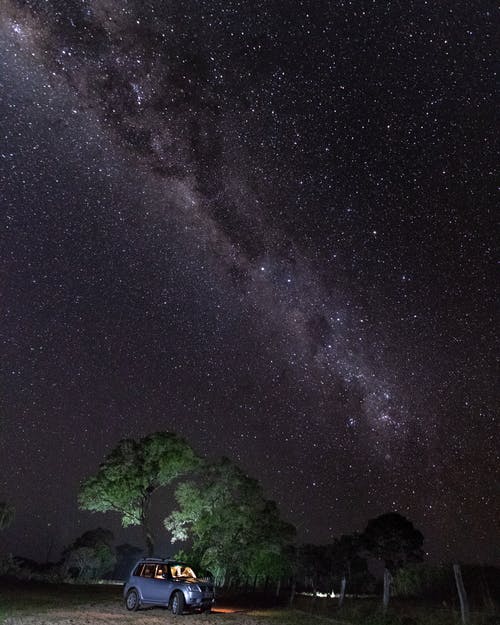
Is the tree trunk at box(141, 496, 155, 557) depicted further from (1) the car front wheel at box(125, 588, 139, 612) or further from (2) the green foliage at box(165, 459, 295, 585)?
(1) the car front wheel at box(125, 588, 139, 612)

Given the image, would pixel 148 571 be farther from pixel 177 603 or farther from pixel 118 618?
pixel 118 618

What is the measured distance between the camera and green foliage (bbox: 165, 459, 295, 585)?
30391 mm

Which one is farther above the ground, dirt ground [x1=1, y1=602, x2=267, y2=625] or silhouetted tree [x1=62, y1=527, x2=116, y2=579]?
silhouetted tree [x1=62, y1=527, x2=116, y2=579]

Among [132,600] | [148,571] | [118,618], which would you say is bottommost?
[118,618]

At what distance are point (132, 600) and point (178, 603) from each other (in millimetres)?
2269

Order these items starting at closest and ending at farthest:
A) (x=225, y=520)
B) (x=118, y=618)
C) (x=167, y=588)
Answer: (x=118, y=618), (x=167, y=588), (x=225, y=520)

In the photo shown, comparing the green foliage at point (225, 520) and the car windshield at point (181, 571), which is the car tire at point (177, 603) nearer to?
the car windshield at point (181, 571)

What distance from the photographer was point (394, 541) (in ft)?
159

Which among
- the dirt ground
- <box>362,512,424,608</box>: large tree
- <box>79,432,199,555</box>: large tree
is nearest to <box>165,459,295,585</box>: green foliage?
<box>79,432,199,555</box>: large tree

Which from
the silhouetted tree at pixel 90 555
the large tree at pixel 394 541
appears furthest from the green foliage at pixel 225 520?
the silhouetted tree at pixel 90 555

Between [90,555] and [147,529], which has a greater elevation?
[90,555]

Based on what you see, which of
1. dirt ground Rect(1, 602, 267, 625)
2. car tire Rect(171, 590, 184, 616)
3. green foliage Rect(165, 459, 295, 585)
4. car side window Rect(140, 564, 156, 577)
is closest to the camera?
dirt ground Rect(1, 602, 267, 625)

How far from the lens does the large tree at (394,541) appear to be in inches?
1884

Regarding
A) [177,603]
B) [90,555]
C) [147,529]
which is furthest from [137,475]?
[90,555]
